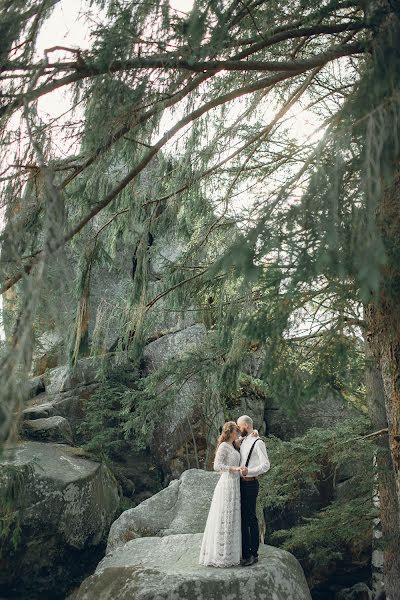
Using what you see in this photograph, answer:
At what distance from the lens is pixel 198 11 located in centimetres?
398

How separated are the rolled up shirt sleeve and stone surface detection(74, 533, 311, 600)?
88 centimetres

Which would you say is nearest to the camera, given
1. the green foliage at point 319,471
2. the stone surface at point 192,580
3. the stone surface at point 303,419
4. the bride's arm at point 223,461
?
the stone surface at point 192,580

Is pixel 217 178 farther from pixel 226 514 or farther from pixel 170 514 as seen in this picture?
pixel 170 514

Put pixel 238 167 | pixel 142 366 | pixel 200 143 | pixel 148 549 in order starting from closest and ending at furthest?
pixel 200 143 < pixel 238 167 < pixel 148 549 < pixel 142 366

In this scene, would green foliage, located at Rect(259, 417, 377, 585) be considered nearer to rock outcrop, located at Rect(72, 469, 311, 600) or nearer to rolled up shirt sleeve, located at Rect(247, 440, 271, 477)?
rock outcrop, located at Rect(72, 469, 311, 600)

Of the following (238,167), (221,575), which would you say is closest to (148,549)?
(221,575)

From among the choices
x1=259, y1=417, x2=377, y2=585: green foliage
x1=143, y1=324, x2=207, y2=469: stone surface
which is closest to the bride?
x1=259, y1=417, x2=377, y2=585: green foliage

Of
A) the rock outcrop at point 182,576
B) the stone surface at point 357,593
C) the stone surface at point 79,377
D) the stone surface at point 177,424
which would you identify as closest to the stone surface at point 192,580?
the rock outcrop at point 182,576

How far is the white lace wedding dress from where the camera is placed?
22.3 ft

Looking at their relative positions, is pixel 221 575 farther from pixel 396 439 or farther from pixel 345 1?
pixel 345 1

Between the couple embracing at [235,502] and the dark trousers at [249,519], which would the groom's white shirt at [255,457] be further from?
the dark trousers at [249,519]

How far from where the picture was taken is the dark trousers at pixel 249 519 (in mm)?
6867

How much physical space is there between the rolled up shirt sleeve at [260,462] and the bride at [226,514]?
5.3 inches

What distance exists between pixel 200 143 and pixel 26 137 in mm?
2456
